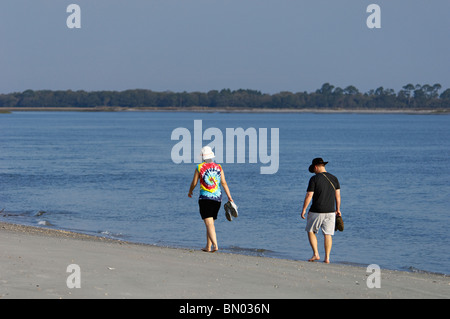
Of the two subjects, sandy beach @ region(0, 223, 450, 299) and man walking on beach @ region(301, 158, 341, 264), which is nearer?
sandy beach @ region(0, 223, 450, 299)

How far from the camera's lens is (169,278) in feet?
27.1

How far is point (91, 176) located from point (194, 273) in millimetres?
24491

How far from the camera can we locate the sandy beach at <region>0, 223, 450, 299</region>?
24.4 ft

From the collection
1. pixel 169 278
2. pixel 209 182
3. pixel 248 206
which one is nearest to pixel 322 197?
pixel 209 182

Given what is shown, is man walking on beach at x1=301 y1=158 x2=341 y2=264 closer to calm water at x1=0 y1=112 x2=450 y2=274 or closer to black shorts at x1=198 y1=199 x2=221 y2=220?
black shorts at x1=198 y1=199 x2=221 y2=220

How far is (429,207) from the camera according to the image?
919 inches

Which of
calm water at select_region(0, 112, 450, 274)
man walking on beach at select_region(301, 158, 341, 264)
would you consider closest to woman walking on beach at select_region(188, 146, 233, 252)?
man walking on beach at select_region(301, 158, 341, 264)

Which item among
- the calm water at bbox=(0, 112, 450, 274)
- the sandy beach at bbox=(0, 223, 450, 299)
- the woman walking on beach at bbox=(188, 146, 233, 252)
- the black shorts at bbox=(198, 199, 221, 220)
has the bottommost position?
the calm water at bbox=(0, 112, 450, 274)

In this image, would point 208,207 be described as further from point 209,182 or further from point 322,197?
point 322,197

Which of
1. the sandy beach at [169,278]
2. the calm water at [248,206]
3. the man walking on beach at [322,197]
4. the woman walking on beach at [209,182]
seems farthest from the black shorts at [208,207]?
the calm water at [248,206]

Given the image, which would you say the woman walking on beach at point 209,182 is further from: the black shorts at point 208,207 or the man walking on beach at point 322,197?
the man walking on beach at point 322,197

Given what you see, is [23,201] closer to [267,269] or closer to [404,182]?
[267,269]

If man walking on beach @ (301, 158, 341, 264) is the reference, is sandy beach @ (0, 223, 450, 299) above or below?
below
